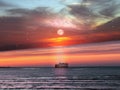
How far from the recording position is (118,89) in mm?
82812

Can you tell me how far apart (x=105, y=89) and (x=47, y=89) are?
17556 millimetres

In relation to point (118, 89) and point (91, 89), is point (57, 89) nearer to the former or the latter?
point (91, 89)

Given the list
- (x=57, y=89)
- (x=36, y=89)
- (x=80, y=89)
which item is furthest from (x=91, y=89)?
(x=36, y=89)

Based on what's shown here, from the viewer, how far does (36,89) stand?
88.3m

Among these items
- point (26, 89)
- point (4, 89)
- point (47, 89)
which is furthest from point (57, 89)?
point (4, 89)

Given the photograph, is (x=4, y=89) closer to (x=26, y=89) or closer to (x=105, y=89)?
(x=26, y=89)

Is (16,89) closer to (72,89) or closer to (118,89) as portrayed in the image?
(72,89)

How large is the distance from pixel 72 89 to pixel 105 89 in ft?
32.7

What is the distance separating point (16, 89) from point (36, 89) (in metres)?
6.15

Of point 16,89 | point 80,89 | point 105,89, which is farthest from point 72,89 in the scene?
point 16,89

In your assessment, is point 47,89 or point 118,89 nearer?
point 118,89

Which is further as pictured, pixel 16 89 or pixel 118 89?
pixel 16 89

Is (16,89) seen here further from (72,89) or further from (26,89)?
(72,89)

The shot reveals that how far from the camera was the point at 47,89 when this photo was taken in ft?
291
